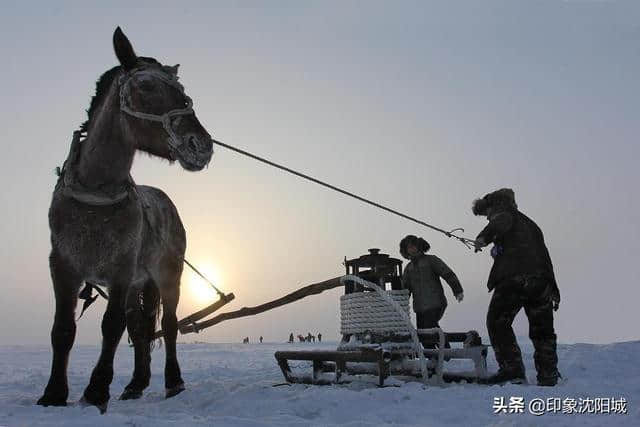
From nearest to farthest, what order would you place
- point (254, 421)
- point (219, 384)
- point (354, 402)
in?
point (254, 421) → point (354, 402) → point (219, 384)

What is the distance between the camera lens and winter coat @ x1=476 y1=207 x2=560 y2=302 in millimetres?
6523

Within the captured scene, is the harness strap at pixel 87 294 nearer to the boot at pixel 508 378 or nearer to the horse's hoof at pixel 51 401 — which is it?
the horse's hoof at pixel 51 401

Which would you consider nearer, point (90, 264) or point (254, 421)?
point (254, 421)

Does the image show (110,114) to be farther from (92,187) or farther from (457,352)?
(457,352)

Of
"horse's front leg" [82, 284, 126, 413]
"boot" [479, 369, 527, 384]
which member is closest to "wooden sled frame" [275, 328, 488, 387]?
"boot" [479, 369, 527, 384]

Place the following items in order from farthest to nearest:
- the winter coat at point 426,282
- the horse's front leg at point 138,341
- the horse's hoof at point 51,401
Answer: the winter coat at point 426,282 < the horse's front leg at point 138,341 < the horse's hoof at point 51,401

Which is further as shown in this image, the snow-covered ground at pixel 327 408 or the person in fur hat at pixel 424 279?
the person in fur hat at pixel 424 279

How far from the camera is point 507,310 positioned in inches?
258

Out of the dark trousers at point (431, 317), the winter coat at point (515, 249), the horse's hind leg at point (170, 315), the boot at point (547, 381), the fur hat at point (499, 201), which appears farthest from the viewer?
the dark trousers at point (431, 317)

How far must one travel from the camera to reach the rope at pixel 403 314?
20.8ft

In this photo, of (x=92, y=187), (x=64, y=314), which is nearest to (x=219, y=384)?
(x=64, y=314)

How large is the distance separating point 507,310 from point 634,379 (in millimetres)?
1769

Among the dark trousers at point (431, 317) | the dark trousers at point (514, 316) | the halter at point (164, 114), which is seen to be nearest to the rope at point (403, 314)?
the dark trousers at point (514, 316)

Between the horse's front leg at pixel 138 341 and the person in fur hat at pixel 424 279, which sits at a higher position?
the person in fur hat at pixel 424 279
